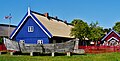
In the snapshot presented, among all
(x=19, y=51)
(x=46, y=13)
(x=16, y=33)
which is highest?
(x=46, y=13)

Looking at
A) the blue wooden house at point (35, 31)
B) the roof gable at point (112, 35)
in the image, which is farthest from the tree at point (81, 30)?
the roof gable at point (112, 35)

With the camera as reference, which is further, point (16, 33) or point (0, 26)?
point (0, 26)

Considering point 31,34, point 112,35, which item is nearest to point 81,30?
point 112,35

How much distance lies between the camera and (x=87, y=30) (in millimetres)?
50750

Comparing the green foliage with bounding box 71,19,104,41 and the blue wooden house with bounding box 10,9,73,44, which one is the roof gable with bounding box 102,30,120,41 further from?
the blue wooden house with bounding box 10,9,73,44

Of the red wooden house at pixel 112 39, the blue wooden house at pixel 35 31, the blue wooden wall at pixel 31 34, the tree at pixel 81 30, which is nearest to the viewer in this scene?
the blue wooden house at pixel 35 31

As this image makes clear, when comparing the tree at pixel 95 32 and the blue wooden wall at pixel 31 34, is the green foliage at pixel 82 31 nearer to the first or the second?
the tree at pixel 95 32

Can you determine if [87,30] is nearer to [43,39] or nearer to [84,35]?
[84,35]

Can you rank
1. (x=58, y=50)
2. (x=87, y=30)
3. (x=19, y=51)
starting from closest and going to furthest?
(x=58, y=50) → (x=19, y=51) → (x=87, y=30)

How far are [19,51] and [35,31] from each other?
11.5 meters

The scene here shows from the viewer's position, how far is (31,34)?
4578 cm

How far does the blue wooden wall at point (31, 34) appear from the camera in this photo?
4430 cm

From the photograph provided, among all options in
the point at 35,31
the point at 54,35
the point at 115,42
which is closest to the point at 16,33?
the point at 35,31

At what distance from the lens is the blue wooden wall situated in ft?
145
